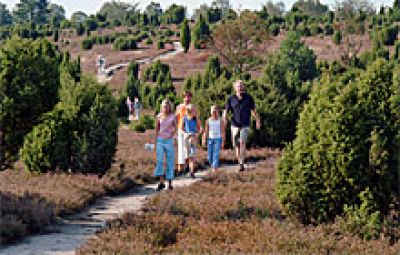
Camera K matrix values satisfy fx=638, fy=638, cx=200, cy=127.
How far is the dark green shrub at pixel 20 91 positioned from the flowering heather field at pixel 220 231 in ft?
11.5

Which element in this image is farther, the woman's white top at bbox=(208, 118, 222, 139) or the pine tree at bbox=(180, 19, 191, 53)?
the pine tree at bbox=(180, 19, 191, 53)

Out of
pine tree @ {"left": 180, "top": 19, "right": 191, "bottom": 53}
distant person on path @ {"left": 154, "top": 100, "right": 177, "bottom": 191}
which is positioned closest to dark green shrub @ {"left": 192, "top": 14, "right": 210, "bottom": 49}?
pine tree @ {"left": 180, "top": 19, "right": 191, "bottom": 53}

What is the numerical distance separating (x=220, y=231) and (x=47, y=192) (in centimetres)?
343

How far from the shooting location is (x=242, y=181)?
11656 mm

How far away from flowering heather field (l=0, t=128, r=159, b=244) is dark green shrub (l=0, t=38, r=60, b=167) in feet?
2.35

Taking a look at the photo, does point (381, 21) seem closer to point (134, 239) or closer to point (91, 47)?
point (91, 47)

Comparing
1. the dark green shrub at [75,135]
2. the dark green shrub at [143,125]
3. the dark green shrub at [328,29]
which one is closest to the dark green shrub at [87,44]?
the dark green shrub at [328,29]

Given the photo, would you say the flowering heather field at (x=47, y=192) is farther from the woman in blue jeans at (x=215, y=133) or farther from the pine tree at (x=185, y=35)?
the pine tree at (x=185, y=35)

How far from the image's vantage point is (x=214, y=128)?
13.5m

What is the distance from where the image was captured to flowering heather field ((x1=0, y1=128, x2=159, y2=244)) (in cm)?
817

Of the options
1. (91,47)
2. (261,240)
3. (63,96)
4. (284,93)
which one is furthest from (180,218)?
(91,47)

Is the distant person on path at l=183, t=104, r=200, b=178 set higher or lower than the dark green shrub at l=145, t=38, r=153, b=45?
lower

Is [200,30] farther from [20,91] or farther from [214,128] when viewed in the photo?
[20,91]

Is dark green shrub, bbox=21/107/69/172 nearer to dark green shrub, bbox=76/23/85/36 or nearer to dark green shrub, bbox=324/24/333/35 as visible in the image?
dark green shrub, bbox=324/24/333/35
